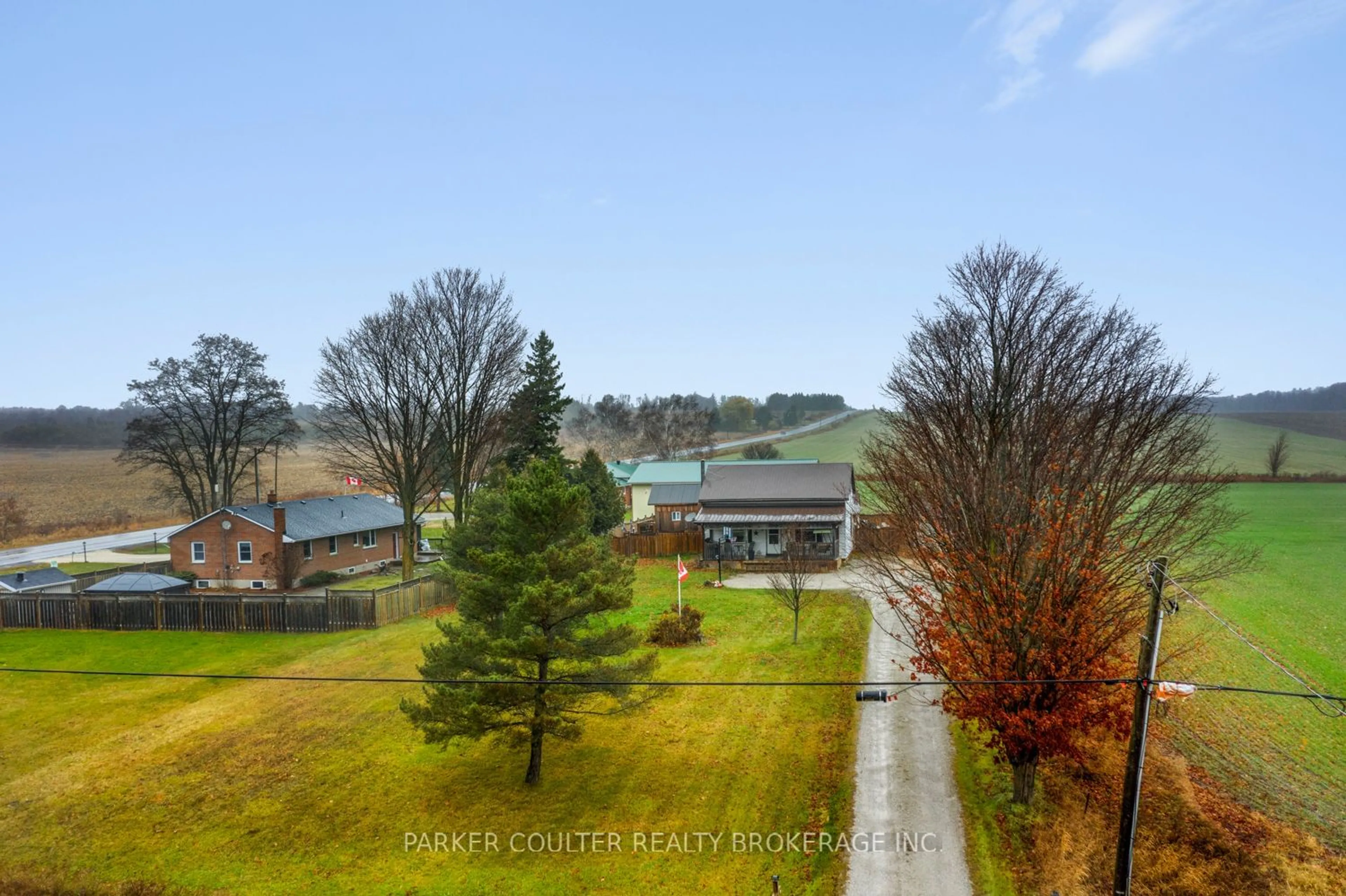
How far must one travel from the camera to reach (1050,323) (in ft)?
74.1

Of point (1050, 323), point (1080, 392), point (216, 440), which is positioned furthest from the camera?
point (216, 440)

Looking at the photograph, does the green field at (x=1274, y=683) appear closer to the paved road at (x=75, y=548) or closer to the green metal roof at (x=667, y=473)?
the green metal roof at (x=667, y=473)

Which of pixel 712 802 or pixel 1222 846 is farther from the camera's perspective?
pixel 712 802

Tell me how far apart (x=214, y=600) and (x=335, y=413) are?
9.69 meters

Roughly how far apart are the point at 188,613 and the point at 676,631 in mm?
17528

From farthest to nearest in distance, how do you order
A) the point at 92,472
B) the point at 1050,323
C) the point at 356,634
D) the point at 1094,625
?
the point at 92,472 → the point at 356,634 → the point at 1050,323 → the point at 1094,625

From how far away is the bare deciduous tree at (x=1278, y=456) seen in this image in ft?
211

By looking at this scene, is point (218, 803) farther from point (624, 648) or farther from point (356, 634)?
point (356, 634)

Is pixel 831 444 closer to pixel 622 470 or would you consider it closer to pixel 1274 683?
pixel 622 470

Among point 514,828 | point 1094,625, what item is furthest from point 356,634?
point 1094,625

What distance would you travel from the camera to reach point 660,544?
43.9m

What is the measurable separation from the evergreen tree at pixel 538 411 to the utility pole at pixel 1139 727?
3079 cm

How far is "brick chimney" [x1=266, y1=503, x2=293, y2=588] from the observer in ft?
107

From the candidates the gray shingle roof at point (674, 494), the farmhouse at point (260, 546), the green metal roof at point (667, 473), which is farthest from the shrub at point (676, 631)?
the green metal roof at point (667, 473)
